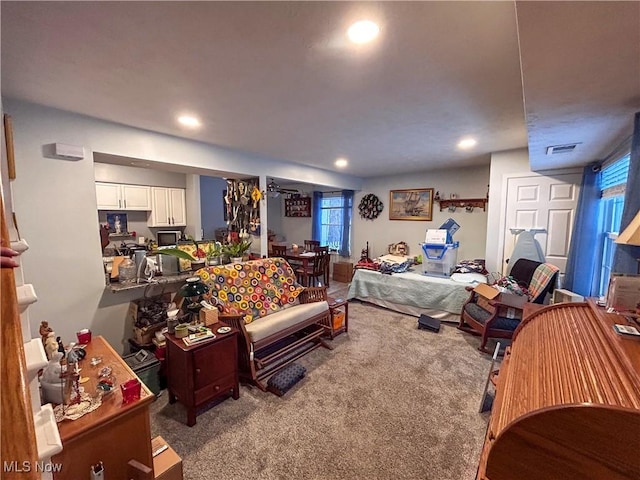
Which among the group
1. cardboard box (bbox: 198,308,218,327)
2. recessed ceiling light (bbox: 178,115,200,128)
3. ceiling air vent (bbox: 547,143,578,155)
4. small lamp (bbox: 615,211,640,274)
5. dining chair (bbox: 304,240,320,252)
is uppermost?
recessed ceiling light (bbox: 178,115,200,128)

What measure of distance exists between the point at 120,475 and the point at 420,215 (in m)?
5.21

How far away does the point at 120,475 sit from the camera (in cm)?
118

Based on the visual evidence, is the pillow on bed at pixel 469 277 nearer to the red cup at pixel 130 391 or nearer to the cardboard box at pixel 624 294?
the cardboard box at pixel 624 294

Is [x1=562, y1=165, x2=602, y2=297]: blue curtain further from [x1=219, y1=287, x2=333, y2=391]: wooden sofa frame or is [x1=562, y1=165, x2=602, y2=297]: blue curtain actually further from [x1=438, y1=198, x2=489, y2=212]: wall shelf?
[x1=219, y1=287, x2=333, y2=391]: wooden sofa frame

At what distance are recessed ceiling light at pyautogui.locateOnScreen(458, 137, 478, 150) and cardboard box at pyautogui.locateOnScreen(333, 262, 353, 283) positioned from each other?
335 centimetres

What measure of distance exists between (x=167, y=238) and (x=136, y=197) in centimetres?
92

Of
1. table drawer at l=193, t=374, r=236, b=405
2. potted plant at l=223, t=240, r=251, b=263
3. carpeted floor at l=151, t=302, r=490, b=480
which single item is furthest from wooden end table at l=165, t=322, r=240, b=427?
potted plant at l=223, t=240, r=251, b=263

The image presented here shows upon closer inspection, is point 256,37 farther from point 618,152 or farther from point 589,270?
point 589,270

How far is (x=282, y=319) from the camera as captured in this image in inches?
103

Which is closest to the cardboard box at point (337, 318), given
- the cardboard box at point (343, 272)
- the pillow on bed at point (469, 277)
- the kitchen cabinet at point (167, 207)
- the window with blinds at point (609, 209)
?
the pillow on bed at point (469, 277)

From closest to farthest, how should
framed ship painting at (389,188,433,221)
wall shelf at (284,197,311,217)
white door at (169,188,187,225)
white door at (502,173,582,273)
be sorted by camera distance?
white door at (502,173,582,273)
framed ship painting at (389,188,433,221)
white door at (169,188,187,225)
wall shelf at (284,197,311,217)

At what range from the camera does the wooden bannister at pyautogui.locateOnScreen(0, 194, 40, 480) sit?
41 centimetres

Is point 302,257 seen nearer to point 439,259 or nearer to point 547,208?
point 439,259

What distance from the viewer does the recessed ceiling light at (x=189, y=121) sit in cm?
229
